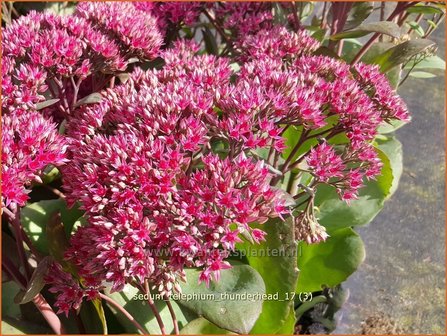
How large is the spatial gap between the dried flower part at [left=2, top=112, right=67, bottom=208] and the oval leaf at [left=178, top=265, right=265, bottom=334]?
0.31 meters

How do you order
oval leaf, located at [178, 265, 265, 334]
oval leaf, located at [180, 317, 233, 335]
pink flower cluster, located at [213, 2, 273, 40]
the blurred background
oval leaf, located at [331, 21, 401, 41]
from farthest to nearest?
the blurred background < pink flower cluster, located at [213, 2, 273, 40] < oval leaf, located at [331, 21, 401, 41] < oval leaf, located at [180, 317, 233, 335] < oval leaf, located at [178, 265, 265, 334]

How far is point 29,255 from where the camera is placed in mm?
1078

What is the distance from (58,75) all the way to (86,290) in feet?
1.34

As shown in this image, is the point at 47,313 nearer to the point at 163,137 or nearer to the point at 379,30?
the point at 163,137

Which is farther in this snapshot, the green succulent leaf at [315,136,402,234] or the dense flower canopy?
the green succulent leaf at [315,136,402,234]

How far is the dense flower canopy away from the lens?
770 mm

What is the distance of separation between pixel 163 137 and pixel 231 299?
0.97 feet

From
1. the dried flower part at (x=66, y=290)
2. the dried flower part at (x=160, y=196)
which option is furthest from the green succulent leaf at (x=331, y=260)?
the dried flower part at (x=66, y=290)

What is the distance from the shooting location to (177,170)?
2.60 ft

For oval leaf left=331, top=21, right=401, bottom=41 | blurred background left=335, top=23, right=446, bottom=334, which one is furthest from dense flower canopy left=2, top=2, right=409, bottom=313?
blurred background left=335, top=23, right=446, bottom=334

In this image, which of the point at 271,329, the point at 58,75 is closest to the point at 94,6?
the point at 58,75

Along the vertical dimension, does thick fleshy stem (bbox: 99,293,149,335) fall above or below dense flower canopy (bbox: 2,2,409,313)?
below

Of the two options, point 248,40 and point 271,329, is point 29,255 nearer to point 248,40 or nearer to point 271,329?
point 271,329

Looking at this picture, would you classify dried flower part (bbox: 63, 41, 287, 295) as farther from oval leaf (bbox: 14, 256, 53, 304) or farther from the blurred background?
the blurred background
